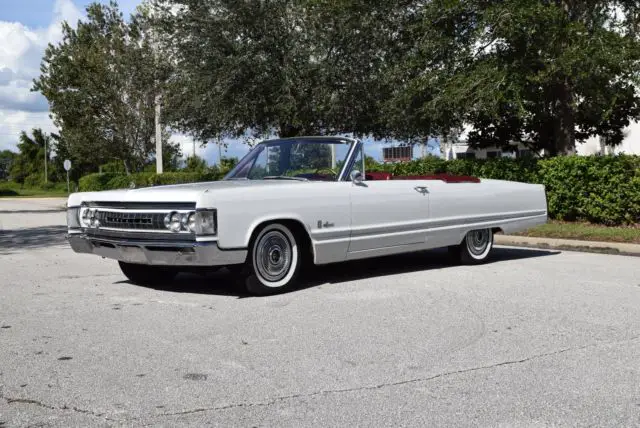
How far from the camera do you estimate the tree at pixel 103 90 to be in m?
35.3

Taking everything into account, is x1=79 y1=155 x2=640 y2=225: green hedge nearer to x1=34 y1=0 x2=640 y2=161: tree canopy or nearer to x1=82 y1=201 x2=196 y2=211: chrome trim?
x1=34 y1=0 x2=640 y2=161: tree canopy

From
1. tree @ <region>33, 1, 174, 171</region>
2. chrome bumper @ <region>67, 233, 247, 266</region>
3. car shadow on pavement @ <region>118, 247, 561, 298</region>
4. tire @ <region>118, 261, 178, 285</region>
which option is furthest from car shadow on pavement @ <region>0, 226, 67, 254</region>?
tree @ <region>33, 1, 174, 171</region>

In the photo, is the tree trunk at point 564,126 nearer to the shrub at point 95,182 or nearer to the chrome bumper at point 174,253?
the chrome bumper at point 174,253

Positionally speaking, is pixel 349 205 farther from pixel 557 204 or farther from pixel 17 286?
pixel 557 204

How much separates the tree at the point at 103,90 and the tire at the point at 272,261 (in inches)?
1086

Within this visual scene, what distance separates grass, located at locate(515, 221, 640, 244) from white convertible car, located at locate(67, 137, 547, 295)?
4.02m

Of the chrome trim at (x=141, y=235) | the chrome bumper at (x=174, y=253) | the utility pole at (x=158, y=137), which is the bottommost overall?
the chrome bumper at (x=174, y=253)

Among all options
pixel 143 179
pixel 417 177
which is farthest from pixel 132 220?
pixel 143 179

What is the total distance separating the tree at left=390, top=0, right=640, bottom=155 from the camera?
14.3m

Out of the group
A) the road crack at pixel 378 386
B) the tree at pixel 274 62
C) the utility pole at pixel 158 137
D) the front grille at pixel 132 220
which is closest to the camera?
the road crack at pixel 378 386

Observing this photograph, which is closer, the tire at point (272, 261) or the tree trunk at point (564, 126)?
the tire at point (272, 261)

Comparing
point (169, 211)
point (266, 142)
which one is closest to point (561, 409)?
point (169, 211)

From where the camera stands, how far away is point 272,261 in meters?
7.40

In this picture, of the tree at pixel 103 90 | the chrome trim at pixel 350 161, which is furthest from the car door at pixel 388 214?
the tree at pixel 103 90
